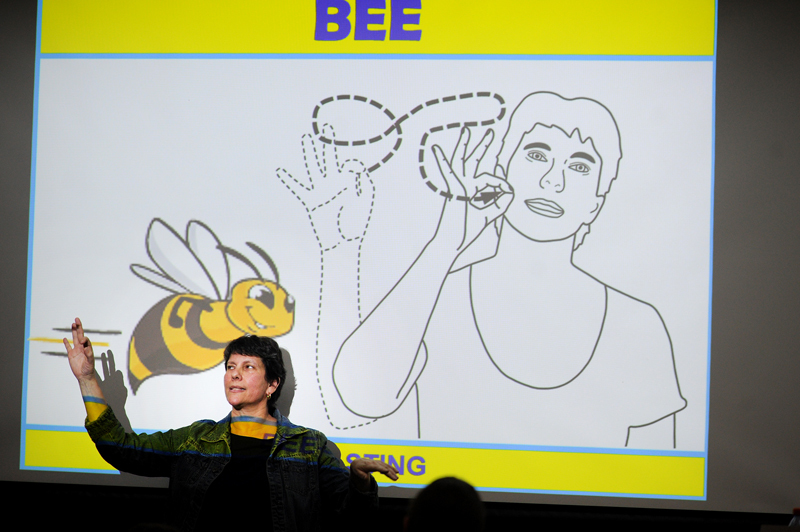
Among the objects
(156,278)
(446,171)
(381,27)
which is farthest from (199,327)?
(381,27)

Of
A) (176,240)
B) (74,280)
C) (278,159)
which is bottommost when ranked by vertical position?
(74,280)

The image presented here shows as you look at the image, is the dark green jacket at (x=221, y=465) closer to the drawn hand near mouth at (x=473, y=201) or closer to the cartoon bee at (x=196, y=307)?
the cartoon bee at (x=196, y=307)

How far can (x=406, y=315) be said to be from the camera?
2311mm

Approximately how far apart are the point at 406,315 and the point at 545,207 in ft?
2.11

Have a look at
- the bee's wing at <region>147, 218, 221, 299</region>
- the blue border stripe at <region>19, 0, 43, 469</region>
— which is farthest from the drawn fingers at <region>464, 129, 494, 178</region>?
the blue border stripe at <region>19, 0, 43, 469</region>

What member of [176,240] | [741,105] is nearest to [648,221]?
[741,105]

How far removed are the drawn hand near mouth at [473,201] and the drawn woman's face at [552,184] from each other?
0.05 meters

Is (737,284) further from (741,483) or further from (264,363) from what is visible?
(264,363)

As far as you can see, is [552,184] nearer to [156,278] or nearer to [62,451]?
[156,278]

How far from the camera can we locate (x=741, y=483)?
7.36 feet

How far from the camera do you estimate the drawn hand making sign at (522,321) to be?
2.25m

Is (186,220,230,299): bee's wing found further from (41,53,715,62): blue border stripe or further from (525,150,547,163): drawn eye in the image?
(525,150,547,163): drawn eye

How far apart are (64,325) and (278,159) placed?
102cm

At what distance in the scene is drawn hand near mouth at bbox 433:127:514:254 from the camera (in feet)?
7.60
